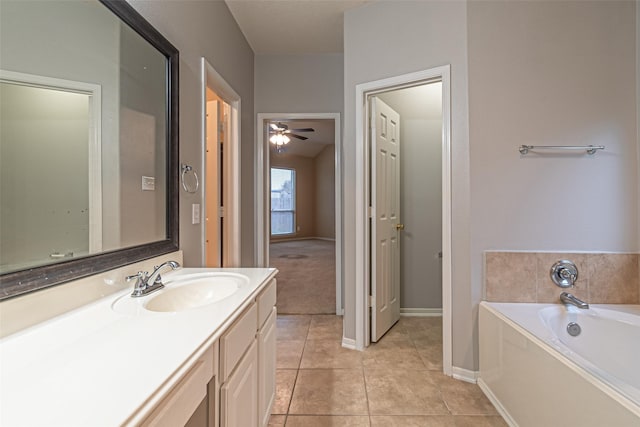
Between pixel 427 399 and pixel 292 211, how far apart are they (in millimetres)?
7914

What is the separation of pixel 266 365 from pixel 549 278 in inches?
72.2

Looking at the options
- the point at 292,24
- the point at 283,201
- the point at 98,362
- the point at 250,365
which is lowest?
the point at 250,365

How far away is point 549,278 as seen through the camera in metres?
1.85

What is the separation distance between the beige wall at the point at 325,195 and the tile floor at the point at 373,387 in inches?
275

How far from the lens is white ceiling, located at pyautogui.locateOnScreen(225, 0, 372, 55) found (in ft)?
7.47

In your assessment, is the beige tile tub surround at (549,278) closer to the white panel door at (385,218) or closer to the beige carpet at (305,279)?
the white panel door at (385,218)

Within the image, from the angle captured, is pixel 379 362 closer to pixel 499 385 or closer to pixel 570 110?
pixel 499 385

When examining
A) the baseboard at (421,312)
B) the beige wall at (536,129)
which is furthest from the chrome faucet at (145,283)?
the baseboard at (421,312)

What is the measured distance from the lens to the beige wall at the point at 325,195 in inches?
368

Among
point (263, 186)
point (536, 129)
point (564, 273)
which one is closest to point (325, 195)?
point (263, 186)

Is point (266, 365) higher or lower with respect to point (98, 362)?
lower

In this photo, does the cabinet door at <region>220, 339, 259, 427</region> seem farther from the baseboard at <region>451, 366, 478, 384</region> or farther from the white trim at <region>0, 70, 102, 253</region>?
the baseboard at <region>451, 366, 478, 384</region>

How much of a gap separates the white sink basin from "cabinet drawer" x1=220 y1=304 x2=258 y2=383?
0.50 ft

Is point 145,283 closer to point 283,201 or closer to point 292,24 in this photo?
point 292,24
